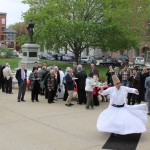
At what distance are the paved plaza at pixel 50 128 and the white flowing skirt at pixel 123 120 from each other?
36 centimetres

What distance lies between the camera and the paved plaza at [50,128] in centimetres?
893

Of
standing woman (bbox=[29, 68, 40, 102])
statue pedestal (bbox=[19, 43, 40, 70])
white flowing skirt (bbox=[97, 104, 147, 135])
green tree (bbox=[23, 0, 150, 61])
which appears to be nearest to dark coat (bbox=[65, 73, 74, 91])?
standing woman (bbox=[29, 68, 40, 102])

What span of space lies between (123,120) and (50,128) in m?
2.54

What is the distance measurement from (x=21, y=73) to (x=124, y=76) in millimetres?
4713

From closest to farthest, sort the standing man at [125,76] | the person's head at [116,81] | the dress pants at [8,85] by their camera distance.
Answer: the person's head at [116,81], the standing man at [125,76], the dress pants at [8,85]

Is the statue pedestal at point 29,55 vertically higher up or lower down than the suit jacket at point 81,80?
higher up

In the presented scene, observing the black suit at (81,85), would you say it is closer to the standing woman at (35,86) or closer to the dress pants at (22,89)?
the standing woman at (35,86)

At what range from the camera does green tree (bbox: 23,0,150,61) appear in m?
38.1

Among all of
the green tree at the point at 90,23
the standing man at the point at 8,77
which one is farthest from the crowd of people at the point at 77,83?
the green tree at the point at 90,23

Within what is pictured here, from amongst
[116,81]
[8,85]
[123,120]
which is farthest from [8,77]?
[123,120]

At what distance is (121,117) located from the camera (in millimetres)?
9406

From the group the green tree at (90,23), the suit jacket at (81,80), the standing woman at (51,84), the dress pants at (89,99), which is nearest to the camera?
the dress pants at (89,99)

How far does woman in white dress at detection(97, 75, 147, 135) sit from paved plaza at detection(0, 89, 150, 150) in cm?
37

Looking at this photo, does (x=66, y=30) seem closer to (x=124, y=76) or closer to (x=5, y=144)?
(x=124, y=76)
